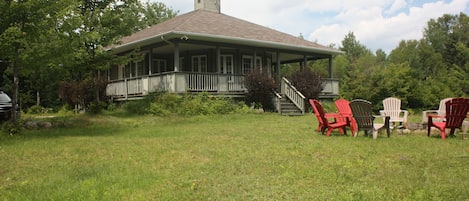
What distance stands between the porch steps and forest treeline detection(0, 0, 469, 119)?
23.7ft

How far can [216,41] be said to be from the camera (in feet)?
60.1

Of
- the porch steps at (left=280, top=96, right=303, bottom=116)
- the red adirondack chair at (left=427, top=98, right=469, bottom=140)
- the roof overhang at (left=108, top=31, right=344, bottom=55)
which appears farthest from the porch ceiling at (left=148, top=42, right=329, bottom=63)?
the red adirondack chair at (left=427, top=98, right=469, bottom=140)

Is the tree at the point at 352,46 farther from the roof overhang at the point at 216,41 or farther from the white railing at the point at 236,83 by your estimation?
the white railing at the point at 236,83

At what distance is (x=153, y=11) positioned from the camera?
157 feet

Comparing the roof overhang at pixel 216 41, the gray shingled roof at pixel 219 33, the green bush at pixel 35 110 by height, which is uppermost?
the gray shingled roof at pixel 219 33

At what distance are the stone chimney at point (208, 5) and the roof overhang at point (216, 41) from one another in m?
5.65

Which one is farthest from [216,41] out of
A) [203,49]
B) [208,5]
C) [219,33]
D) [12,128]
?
[12,128]

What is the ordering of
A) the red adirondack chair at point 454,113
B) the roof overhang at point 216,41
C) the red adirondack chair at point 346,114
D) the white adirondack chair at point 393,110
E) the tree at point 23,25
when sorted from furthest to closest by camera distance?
the roof overhang at point 216,41 < the white adirondack chair at point 393,110 < the tree at point 23,25 < the red adirondack chair at point 346,114 < the red adirondack chair at point 454,113

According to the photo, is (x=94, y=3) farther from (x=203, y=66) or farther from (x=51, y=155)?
(x=51, y=155)

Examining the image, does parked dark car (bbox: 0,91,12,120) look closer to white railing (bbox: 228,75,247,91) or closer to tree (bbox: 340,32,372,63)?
white railing (bbox: 228,75,247,91)

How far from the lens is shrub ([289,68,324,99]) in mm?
18984

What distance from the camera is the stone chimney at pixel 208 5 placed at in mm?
24172

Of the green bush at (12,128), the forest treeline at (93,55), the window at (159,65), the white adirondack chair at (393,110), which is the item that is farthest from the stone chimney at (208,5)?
the white adirondack chair at (393,110)

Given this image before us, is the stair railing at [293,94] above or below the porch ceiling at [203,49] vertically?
below
